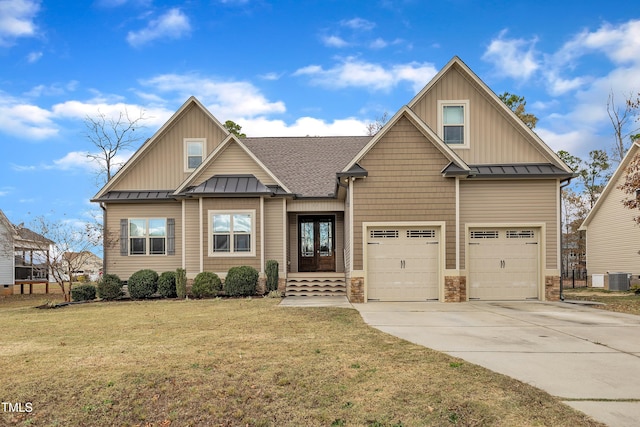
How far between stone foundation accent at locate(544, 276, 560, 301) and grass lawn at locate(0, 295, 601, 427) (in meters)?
8.86

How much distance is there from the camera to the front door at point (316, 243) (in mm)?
19891

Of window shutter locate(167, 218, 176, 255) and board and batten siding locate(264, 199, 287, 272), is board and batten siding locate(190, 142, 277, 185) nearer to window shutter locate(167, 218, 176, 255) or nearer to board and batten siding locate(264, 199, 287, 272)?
board and batten siding locate(264, 199, 287, 272)

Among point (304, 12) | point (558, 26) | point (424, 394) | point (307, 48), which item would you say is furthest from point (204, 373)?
point (558, 26)

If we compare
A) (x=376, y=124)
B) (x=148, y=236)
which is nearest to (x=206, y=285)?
(x=148, y=236)

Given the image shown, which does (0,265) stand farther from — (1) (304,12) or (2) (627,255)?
(2) (627,255)

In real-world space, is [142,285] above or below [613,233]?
Answer: below

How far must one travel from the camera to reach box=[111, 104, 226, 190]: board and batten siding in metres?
19.2

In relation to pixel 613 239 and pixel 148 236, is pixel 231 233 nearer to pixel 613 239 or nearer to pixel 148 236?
pixel 148 236

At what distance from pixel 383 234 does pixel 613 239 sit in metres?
17.9

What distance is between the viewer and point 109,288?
17609mm

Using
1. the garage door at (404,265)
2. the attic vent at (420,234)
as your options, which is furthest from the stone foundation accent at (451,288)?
the attic vent at (420,234)

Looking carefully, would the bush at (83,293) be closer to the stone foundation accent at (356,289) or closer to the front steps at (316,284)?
the front steps at (316,284)

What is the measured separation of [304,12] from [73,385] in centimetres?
1639

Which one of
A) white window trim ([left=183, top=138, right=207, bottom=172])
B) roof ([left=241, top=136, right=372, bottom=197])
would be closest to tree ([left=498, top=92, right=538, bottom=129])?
roof ([left=241, top=136, right=372, bottom=197])
